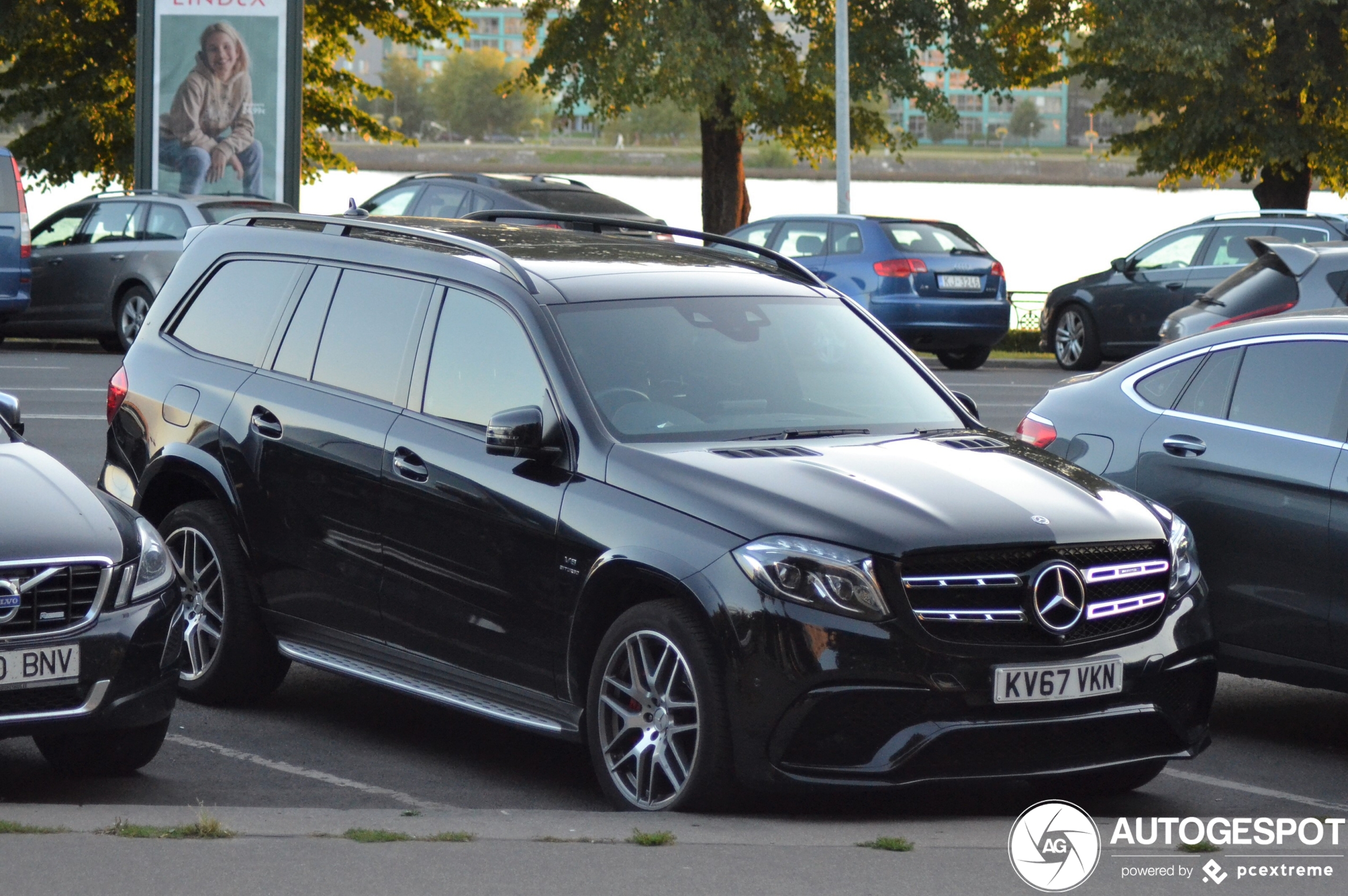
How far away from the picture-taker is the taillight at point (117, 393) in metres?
8.09

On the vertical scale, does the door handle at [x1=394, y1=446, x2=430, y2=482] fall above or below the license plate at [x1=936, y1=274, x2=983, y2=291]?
below

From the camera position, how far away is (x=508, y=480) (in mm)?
6195

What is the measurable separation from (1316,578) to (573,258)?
2.74 m

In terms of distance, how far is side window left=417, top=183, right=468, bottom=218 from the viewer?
20375 millimetres

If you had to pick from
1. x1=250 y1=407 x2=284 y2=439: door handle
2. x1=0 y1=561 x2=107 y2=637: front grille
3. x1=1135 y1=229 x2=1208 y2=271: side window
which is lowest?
x1=0 y1=561 x2=107 y2=637: front grille

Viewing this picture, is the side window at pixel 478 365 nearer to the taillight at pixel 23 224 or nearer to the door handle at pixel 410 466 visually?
the door handle at pixel 410 466

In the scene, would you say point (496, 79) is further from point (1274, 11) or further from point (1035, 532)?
point (1035, 532)

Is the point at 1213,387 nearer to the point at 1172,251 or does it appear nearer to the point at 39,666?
the point at 39,666

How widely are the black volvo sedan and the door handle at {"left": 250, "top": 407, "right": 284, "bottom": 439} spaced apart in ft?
2.85

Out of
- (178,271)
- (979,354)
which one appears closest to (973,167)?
(979,354)

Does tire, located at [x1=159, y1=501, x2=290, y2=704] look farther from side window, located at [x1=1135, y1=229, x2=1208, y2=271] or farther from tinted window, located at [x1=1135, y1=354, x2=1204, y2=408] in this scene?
side window, located at [x1=1135, y1=229, x2=1208, y2=271]

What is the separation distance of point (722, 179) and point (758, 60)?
9.79ft

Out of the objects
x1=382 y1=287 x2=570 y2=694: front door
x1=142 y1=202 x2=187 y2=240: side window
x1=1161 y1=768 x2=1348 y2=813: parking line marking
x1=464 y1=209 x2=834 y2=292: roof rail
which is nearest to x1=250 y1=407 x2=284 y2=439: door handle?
x1=382 y1=287 x2=570 y2=694: front door

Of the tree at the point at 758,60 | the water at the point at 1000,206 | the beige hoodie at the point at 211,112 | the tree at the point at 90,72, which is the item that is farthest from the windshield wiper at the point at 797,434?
the tree at the point at 90,72
